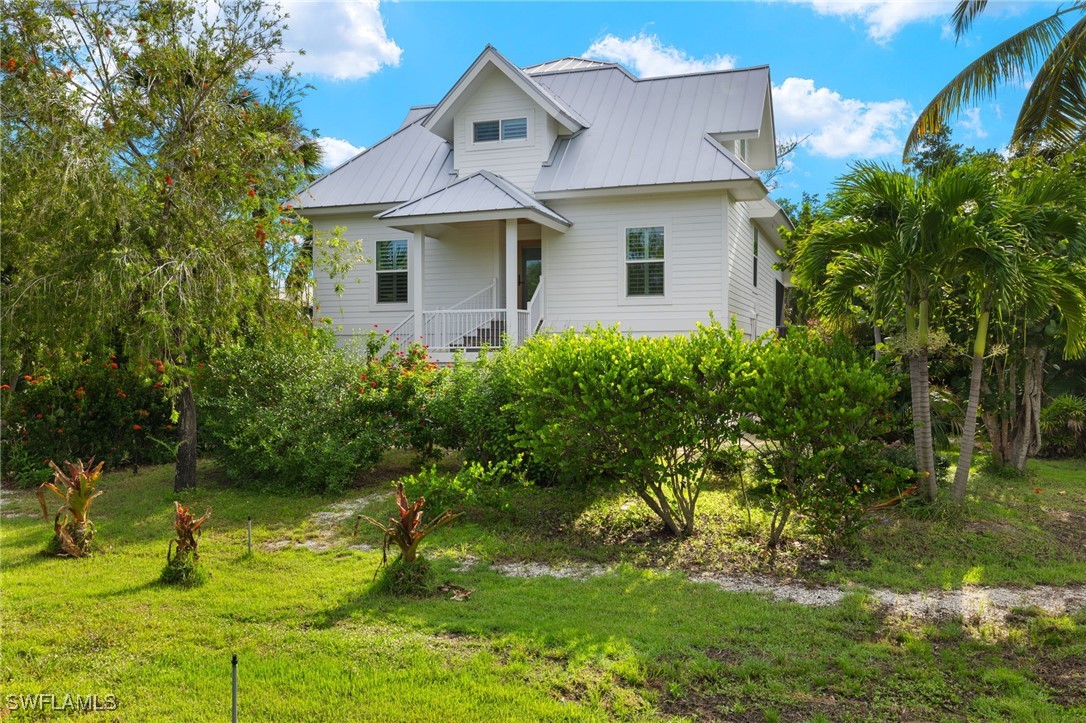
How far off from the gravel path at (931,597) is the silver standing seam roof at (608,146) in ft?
31.8

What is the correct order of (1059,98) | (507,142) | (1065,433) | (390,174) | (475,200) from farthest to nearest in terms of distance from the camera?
(390,174), (507,142), (475,200), (1065,433), (1059,98)

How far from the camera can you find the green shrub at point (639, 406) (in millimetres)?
7445

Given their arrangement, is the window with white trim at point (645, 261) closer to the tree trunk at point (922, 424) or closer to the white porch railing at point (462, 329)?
the white porch railing at point (462, 329)

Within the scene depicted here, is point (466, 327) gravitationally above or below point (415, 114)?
below

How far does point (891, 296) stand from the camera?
825 centimetres

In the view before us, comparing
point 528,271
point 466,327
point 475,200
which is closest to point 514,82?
point 475,200

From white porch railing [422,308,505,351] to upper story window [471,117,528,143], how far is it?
13.4 feet

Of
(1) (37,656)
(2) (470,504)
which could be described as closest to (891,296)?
(2) (470,504)

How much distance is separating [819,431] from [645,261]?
362 inches

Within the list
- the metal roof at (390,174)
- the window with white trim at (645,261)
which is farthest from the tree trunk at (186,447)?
the window with white trim at (645,261)

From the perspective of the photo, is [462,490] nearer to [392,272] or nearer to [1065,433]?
[392,272]

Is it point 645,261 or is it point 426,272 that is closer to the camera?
point 645,261

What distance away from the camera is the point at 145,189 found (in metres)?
9.31

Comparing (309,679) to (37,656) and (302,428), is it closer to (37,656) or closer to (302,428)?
(37,656)
